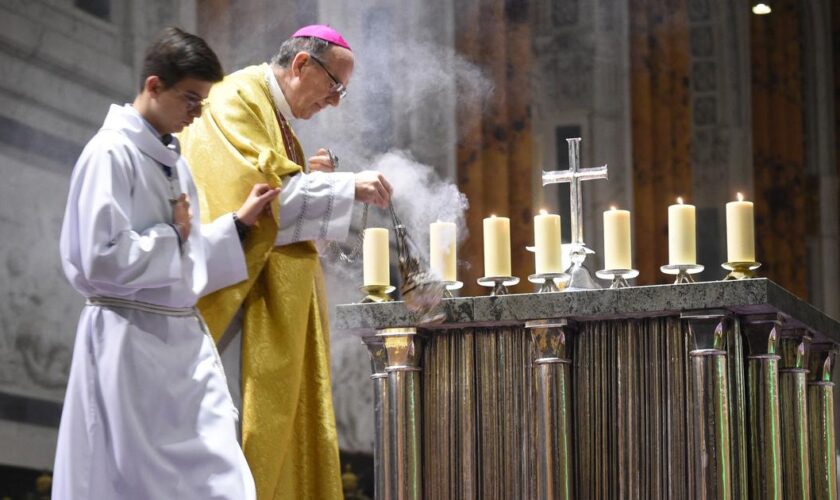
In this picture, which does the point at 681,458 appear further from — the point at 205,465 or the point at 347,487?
the point at 347,487

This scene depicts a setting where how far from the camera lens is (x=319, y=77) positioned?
3.94 metres

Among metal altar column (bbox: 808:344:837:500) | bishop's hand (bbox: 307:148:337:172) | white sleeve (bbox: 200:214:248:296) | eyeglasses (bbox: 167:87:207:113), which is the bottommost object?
metal altar column (bbox: 808:344:837:500)

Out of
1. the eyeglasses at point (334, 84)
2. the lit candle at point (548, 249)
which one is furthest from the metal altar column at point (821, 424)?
the eyeglasses at point (334, 84)

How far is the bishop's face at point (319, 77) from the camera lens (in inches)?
154

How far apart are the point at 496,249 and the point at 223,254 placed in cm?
111

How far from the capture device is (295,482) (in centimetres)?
367

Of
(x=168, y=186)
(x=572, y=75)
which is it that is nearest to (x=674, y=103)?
(x=572, y=75)

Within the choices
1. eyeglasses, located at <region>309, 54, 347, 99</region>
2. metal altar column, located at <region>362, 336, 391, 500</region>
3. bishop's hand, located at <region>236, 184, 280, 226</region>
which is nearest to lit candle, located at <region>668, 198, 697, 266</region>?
metal altar column, located at <region>362, 336, 391, 500</region>

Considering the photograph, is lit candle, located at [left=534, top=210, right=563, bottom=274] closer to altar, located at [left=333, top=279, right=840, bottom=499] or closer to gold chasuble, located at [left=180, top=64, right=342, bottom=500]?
altar, located at [left=333, top=279, right=840, bottom=499]

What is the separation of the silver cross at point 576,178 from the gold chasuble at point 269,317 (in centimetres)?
101

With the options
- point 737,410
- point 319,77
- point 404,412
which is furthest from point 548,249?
point 319,77

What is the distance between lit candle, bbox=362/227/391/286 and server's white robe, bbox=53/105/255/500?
1220 mm

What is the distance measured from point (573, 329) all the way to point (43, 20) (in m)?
3.16

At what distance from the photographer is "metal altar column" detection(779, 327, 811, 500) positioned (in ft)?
13.4
